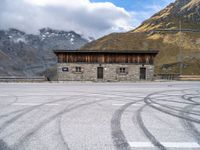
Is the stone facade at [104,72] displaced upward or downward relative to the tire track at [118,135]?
upward

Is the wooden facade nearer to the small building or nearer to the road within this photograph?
the small building

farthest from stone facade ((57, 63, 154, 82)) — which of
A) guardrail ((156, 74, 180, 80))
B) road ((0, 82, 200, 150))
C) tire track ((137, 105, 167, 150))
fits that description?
tire track ((137, 105, 167, 150))

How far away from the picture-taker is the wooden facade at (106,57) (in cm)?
4362

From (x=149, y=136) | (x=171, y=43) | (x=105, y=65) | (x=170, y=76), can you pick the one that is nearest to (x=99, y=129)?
(x=149, y=136)

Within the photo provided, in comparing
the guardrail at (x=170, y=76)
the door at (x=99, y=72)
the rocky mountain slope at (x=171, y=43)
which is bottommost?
the guardrail at (x=170, y=76)

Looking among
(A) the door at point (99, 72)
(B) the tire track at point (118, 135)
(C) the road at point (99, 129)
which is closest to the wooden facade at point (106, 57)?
(A) the door at point (99, 72)

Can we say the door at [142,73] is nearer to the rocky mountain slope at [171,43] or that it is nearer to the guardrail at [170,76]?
the guardrail at [170,76]

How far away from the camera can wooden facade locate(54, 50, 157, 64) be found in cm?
4362

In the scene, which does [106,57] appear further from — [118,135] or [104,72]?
[118,135]

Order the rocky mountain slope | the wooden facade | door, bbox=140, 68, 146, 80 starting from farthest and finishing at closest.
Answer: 1. the rocky mountain slope
2. the wooden facade
3. door, bbox=140, 68, 146, 80

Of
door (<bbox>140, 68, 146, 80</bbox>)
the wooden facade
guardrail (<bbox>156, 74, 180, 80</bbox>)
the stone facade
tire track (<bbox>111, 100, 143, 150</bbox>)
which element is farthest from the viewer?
the wooden facade

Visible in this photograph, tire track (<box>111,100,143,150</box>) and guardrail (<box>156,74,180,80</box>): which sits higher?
guardrail (<box>156,74,180,80</box>)

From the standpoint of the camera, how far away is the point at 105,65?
43.5 m

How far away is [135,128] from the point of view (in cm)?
734
